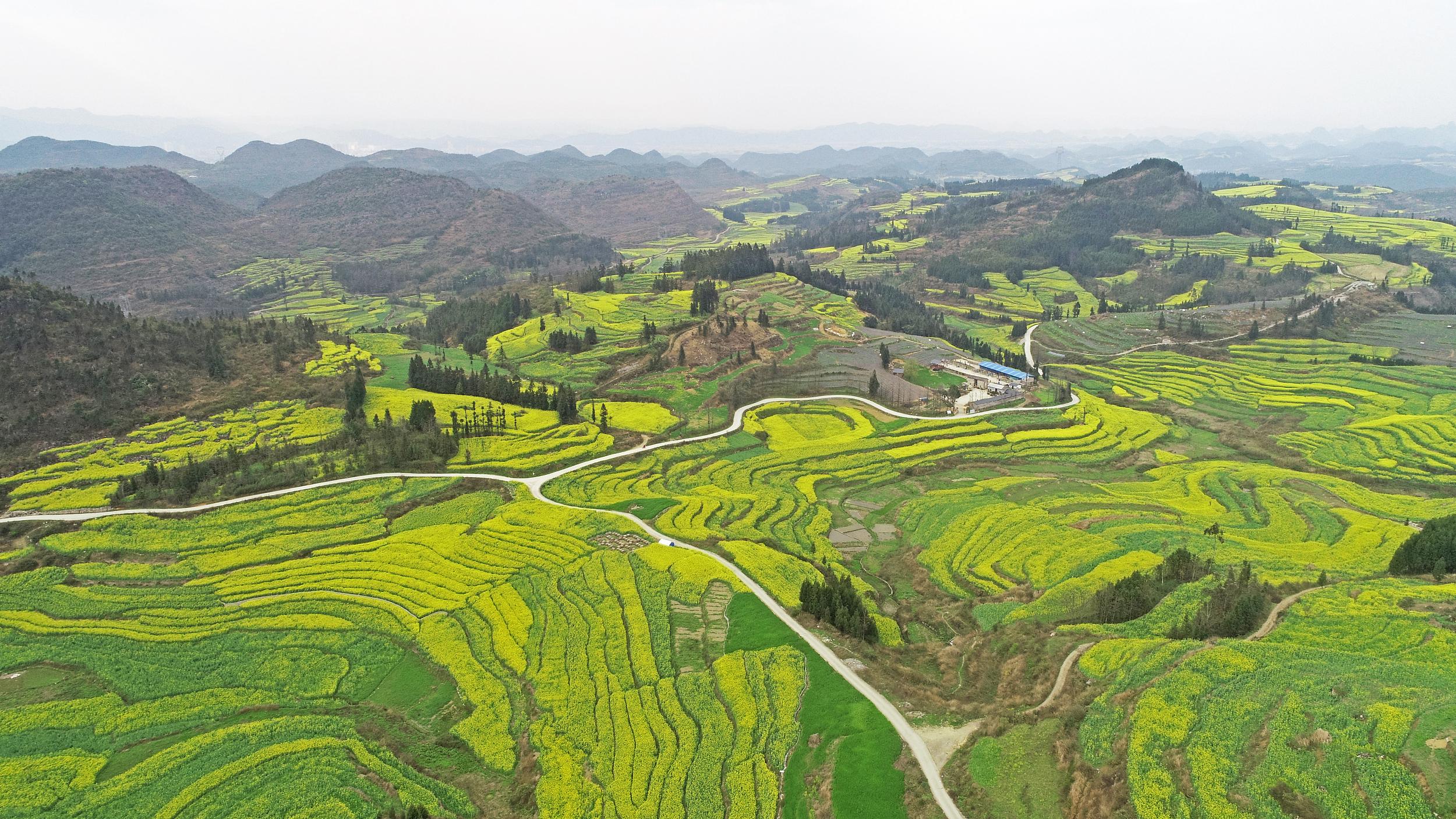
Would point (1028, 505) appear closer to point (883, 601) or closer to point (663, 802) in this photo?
point (883, 601)

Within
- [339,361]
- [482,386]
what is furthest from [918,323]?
[339,361]

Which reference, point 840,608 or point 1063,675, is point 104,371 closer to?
point 840,608

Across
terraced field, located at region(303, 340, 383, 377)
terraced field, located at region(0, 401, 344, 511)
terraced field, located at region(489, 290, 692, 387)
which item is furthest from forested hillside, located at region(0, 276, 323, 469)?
terraced field, located at region(489, 290, 692, 387)

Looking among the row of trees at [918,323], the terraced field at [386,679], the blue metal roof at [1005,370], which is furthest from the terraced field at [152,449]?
the row of trees at [918,323]

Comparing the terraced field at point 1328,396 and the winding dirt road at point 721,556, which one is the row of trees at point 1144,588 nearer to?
the winding dirt road at point 721,556

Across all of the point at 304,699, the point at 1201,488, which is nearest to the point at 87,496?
the point at 304,699

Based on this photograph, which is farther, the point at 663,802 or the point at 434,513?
the point at 434,513
